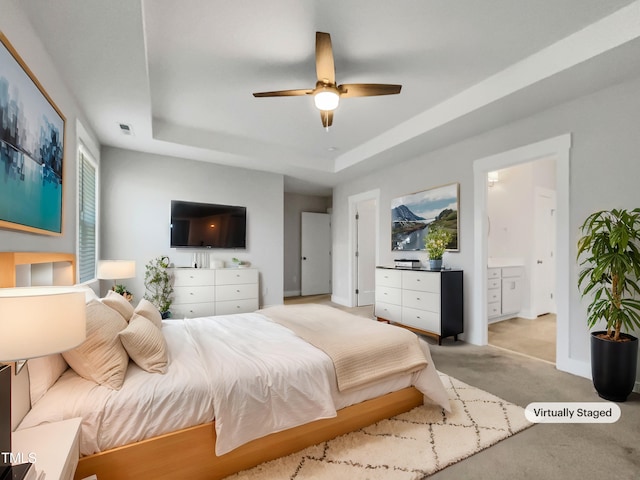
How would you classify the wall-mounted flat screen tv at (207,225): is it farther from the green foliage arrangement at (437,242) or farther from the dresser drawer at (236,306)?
the green foliage arrangement at (437,242)

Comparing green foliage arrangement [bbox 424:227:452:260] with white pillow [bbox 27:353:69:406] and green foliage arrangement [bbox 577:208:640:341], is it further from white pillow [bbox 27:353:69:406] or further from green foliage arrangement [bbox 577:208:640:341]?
white pillow [bbox 27:353:69:406]

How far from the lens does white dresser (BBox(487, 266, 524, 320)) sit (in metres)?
4.66

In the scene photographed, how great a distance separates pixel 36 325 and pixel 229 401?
90cm

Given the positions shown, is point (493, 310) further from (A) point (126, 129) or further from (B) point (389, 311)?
(A) point (126, 129)

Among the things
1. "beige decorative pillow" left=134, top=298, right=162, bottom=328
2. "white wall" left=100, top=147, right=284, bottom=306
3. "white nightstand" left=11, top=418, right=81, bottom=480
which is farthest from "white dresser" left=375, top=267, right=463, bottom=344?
"white nightstand" left=11, top=418, right=81, bottom=480

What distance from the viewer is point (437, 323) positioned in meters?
3.71

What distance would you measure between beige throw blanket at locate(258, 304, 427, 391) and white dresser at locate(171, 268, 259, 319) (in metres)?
2.33

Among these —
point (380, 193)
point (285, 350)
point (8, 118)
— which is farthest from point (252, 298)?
point (8, 118)

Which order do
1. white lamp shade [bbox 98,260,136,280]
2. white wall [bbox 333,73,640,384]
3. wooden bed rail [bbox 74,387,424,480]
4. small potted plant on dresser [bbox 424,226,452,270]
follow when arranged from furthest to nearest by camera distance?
small potted plant on dresser [bbox 424,226,452,270] < white lamp shade [bbox 98,260,136,280] < white wall [bbox 333,73,640,384] < wooden bed rail [bbox 74,387,424,480]

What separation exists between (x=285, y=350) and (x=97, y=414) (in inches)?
37.4

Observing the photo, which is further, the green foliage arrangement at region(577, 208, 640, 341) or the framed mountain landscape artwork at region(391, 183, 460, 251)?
the framed mountain landscape artwork at region(391, 183, 460, 251)

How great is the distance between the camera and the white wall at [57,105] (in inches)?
Result: 62.6

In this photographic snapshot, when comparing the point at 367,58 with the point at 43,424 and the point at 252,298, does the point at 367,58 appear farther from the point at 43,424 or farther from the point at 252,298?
the point at 252,298

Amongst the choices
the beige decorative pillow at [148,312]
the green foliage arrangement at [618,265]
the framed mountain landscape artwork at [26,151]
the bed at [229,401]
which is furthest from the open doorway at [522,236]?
the framed mountain landscape artwork at [26,151]
